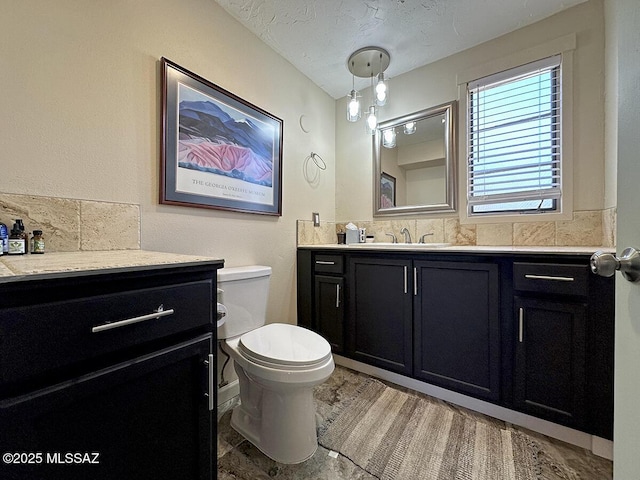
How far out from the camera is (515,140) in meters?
1.78

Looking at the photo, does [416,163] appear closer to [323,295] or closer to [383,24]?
[383,24]

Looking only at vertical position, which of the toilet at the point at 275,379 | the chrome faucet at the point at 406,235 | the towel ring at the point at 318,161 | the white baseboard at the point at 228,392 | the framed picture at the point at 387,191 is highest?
the towel ring at the point at 318,161

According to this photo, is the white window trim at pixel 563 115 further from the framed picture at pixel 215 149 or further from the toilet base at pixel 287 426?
the toilet base at pixel 287 426

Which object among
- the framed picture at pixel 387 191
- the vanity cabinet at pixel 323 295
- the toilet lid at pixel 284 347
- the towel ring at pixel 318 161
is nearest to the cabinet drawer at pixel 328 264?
the vanity cabinet at pixel 323 295

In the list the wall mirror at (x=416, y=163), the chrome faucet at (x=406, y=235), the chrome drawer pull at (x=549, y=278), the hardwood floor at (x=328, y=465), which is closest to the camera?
the hardwood floor at (x=328, y=465)

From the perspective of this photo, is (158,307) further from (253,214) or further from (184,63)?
(184,63)

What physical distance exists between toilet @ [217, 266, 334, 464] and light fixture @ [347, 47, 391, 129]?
1.49 m

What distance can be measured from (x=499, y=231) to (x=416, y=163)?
79cm

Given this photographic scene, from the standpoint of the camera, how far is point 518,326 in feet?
4.29

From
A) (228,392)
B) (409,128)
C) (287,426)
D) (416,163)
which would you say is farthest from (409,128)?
(228,392)

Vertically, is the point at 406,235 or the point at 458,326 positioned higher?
the point at 406,235

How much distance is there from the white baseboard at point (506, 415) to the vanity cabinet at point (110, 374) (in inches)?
47.7

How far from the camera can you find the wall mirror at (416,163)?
2004 mm

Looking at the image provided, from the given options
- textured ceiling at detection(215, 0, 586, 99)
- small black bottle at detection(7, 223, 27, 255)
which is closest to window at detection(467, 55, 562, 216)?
textured ceiling at detection(215, 0, 586, 99)
